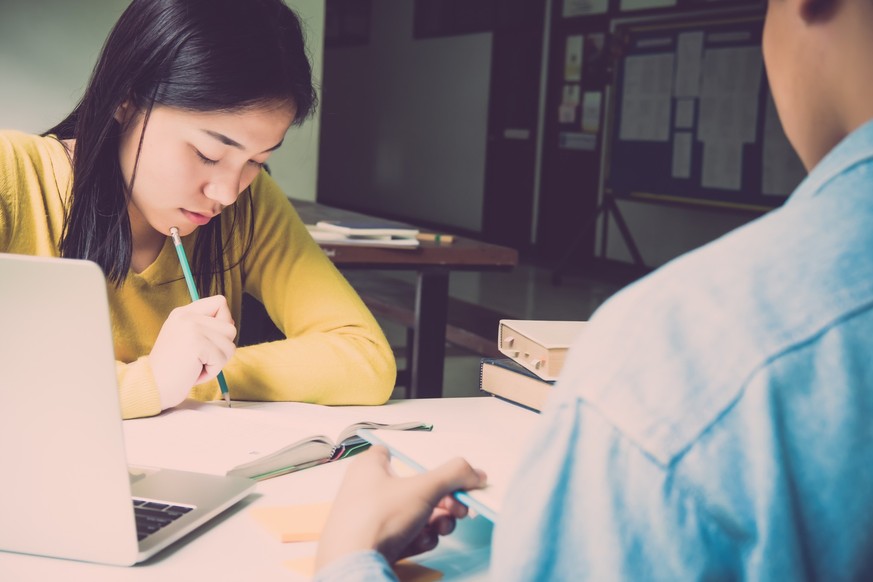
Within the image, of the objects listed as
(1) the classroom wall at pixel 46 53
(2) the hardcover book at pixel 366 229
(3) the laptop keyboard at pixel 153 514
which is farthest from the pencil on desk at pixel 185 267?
(1) the classroom wall at pixel 46 53

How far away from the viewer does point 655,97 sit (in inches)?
247

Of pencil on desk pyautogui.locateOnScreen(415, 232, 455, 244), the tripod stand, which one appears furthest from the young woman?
the tripod stand

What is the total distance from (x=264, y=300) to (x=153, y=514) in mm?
754

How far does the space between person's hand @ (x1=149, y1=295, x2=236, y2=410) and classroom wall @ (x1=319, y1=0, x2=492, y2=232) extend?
7.08 metres

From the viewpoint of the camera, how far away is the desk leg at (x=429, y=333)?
2.42 m

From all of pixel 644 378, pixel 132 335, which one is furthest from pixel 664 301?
pixel 132 335

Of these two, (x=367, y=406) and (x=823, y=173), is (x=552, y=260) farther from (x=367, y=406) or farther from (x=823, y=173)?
(x=823, y=173)

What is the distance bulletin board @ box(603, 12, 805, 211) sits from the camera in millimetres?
5566

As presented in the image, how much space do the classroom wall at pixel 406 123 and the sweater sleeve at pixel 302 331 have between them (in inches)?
263

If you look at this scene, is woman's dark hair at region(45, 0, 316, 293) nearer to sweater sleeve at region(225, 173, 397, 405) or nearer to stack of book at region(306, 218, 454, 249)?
sweater sleeve at region(225, 173, 397, 405)

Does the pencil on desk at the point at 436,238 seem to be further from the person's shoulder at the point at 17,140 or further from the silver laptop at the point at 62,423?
the silver laptop at the point at 62,423

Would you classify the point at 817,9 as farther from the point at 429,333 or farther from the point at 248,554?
the point at 429,333

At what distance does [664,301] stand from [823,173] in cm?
10

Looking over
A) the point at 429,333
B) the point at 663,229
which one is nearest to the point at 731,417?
the point at 429,333
